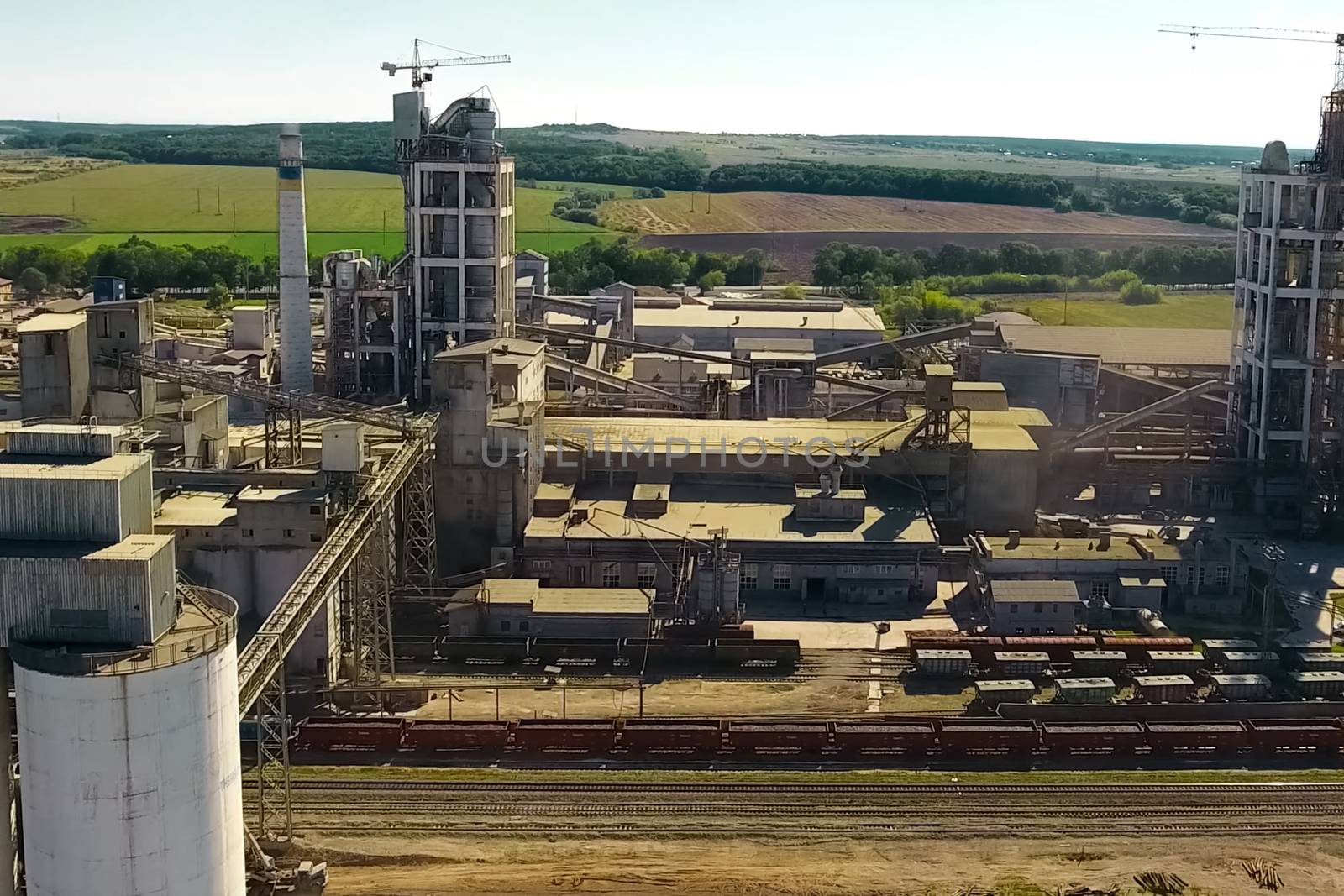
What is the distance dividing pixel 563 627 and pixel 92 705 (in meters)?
26.1

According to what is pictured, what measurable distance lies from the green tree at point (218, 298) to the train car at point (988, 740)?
10417 cm

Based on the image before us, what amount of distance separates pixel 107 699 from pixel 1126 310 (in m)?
125

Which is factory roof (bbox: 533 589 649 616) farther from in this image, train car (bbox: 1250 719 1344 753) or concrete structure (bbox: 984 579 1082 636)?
train car (bbox: 1250 719 1344 753)

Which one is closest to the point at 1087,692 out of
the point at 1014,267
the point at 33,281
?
the point at 33,281

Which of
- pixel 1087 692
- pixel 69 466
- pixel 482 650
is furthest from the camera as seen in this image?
pixel 482 650

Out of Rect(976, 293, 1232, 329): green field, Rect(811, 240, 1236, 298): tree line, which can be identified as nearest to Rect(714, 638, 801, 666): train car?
Rect(976, 293, 1232, 329): green field

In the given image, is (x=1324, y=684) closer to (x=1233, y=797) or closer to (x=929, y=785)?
(x=1233, y=797)

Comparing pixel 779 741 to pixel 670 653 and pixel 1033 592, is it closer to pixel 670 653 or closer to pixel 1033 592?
pixel 670 653

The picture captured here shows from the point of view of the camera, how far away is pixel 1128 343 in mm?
96875

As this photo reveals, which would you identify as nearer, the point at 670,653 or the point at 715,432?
the point at 670,653

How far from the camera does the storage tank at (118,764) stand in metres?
27.4

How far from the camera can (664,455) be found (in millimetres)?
65500

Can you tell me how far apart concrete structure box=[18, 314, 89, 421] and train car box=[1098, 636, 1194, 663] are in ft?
126

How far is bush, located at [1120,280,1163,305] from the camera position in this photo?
146 m
